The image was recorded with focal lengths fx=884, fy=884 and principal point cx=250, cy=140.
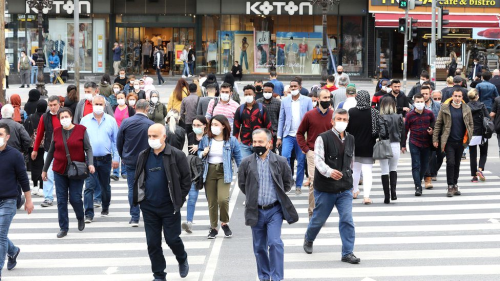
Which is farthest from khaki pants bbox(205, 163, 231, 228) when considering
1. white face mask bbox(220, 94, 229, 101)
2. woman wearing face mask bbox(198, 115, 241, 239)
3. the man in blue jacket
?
white face mask bbox(220, 94, 229, 101)

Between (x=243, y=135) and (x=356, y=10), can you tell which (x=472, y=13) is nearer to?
(x=356, y=10)

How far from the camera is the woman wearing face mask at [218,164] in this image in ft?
39.6

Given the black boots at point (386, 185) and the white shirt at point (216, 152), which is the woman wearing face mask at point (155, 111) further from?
the black boots at point (386, 185)

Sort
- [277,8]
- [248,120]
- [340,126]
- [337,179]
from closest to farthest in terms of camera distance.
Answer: [337,179] < [340,126] < [248,120] < [277,8]

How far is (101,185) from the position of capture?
45.6 ft

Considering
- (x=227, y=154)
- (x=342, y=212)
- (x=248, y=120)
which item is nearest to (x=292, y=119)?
(x=248, y=120)

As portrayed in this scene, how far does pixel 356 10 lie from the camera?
42.4 m

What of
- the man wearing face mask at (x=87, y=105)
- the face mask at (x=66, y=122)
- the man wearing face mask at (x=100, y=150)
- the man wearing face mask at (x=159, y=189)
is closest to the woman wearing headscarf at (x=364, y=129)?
the man wearing face mask at (x=100, y=150)

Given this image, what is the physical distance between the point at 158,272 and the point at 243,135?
17.6 ft

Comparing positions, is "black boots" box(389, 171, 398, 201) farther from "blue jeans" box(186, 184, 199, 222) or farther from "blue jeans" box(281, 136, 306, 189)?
"blue jeans" box(186, 184, 199, 222)

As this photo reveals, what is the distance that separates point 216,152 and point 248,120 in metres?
2.67

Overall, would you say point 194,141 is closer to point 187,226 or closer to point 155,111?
point 187,226

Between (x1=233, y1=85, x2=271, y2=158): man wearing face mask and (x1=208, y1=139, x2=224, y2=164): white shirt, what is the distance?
252 centimetres

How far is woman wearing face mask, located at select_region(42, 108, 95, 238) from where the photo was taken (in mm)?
12391
